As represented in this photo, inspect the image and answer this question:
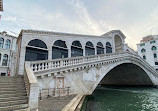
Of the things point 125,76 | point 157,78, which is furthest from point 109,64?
point 157,78

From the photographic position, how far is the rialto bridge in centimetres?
830

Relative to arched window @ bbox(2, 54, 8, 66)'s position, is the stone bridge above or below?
below

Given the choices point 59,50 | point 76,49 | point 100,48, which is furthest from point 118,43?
point 59,50

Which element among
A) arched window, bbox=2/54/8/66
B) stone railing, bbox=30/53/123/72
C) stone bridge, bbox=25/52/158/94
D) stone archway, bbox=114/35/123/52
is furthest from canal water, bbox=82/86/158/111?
arched window, bbox=2/54/8/66

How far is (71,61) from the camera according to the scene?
975cm

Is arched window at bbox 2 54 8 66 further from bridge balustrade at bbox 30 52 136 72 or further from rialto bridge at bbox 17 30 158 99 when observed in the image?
bridge balustrade at bbox 30 52 136 72

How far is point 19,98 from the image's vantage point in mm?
5297

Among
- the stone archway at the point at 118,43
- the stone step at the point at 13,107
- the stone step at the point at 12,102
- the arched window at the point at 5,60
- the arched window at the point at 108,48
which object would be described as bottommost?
the stone step at the point at 13,107

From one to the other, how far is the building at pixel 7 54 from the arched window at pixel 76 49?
14178mm

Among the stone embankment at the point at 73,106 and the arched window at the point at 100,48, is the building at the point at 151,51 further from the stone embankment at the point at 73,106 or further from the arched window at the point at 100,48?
the stone embankment at the point at 73,106

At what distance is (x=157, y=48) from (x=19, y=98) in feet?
134

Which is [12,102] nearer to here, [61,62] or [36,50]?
[61,62]

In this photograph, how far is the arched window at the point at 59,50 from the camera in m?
14.5

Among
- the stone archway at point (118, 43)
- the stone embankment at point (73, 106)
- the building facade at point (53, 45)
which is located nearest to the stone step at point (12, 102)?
the stone embankment at point (73, 106)
